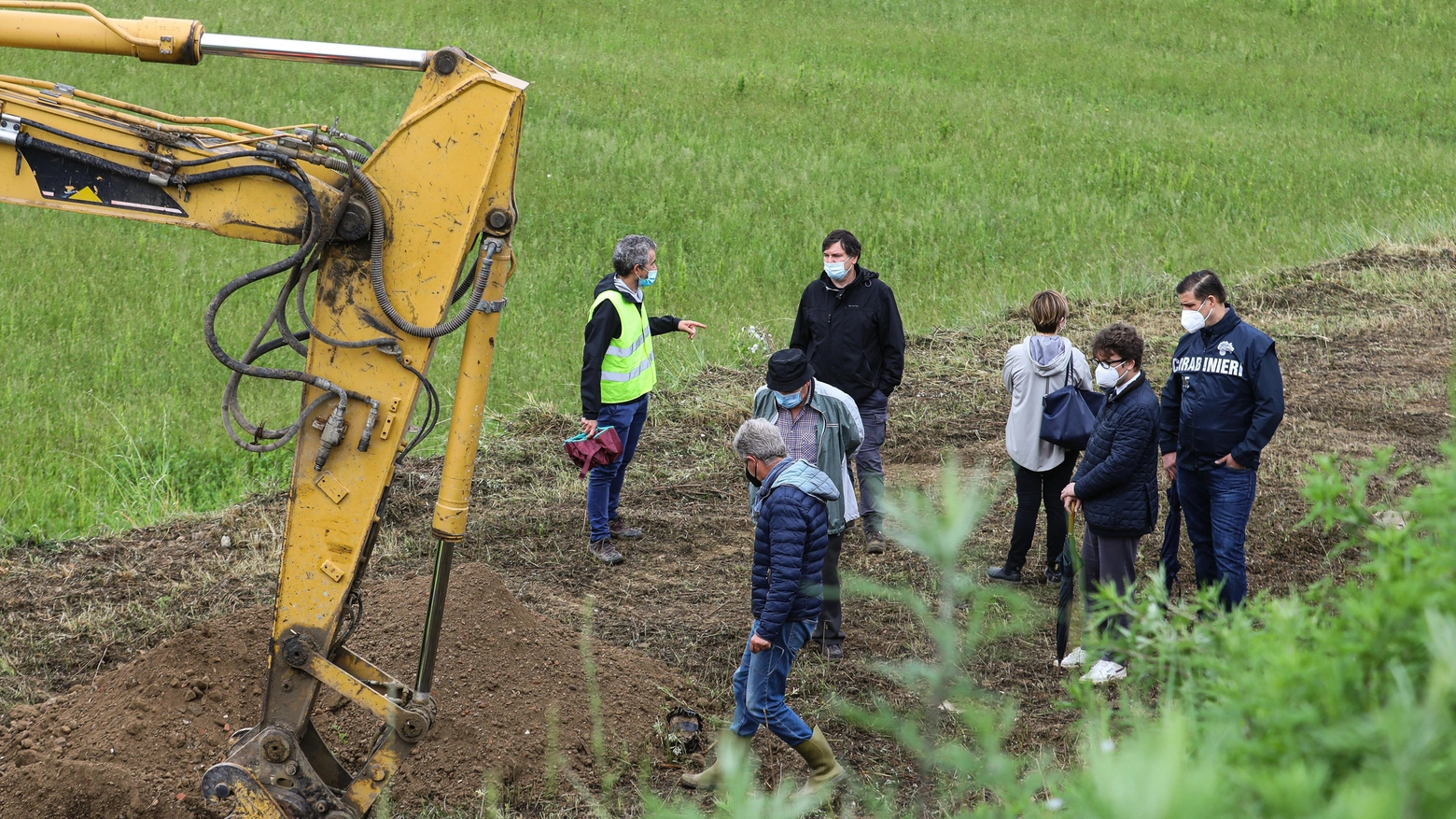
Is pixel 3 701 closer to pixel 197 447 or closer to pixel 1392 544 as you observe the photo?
pixel 197 447

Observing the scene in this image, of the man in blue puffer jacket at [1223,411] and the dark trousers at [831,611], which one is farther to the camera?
the dark trousers at [831,611]

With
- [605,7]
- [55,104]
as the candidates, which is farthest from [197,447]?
[605,7]

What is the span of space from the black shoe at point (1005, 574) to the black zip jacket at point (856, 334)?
126cm

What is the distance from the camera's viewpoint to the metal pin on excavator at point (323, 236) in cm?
421

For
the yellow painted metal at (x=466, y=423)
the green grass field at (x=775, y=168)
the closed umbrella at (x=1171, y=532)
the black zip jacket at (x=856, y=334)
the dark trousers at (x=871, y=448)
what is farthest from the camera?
the green grass field at (x=775, y=168)

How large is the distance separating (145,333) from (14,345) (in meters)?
1.04

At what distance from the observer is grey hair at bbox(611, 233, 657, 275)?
7168mm

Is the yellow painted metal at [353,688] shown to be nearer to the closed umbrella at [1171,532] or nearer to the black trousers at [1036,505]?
the black trousers at [1036,505]

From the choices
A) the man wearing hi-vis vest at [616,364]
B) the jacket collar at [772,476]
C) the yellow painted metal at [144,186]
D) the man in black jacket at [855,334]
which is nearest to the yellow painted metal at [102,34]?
the yellow painted metal at [144,186]

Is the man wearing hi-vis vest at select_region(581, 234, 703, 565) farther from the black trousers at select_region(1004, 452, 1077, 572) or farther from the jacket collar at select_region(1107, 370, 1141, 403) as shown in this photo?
the jacket collar at select_region(1107, 370, 1141, 403)

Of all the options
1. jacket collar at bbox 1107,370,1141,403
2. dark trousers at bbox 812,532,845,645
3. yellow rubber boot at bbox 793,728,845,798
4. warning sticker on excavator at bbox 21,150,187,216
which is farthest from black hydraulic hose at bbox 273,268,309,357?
jacket collar at bbox 1107,370,1141,403

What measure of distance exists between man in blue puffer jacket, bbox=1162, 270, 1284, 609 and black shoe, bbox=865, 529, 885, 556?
2.04 meters

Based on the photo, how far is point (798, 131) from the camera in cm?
1975

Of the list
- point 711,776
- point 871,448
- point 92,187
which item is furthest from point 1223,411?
point 92,187
